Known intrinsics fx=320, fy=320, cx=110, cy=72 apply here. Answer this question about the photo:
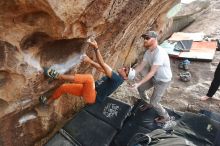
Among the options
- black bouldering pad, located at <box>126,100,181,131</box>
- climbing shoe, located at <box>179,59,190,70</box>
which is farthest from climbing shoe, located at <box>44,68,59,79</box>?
climbing shoe, located at <box>179,59,190,70</box>

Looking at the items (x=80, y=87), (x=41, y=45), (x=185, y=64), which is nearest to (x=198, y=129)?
(x=80, y=87)

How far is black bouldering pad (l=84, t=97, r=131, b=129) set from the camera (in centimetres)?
565

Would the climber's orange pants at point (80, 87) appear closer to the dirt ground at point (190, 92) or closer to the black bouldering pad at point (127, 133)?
the black bouldering pad at point (127, 133)

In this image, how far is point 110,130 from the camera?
5516 millimetres

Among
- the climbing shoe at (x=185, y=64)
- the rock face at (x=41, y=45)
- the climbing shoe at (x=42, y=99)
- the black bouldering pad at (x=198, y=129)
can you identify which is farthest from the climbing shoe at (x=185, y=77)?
the climbing shoe at (x=42, y=99)

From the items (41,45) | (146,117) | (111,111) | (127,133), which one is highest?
(41,45)

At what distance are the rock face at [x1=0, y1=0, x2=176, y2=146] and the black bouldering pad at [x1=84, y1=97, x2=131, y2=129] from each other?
1.67 ft

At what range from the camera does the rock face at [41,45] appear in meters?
3.57

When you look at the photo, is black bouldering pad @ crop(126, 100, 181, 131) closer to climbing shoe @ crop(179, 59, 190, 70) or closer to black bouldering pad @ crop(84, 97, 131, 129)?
black bouldering pad @ crop(84, 97, 131, 129)

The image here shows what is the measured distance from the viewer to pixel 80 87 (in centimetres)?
509

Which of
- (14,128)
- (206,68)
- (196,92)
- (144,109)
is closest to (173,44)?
(206,68)

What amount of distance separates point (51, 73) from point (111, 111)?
1724 mm

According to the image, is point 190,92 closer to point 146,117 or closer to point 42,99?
point 146,117

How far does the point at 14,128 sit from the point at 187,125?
2.77 meters
